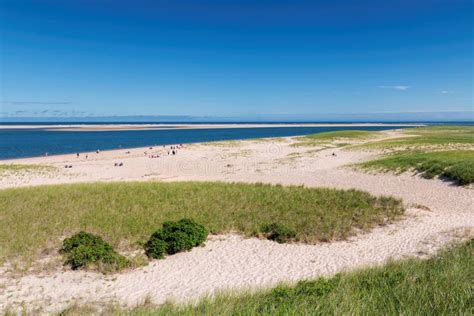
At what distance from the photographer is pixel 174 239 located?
1277cm

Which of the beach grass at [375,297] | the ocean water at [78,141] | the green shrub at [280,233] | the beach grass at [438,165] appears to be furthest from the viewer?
the ocean water at [78,141]

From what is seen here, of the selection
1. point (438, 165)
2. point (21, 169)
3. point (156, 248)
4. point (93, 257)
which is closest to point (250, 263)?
point (156, 248)

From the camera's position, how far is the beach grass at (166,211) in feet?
45.9

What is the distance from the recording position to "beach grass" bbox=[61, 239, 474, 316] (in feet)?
15.9

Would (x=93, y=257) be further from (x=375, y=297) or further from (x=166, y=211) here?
(x=375, y=297)

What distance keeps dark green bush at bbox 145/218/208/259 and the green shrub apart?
2.95 meters

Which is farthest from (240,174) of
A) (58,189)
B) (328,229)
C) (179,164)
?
(328,229)

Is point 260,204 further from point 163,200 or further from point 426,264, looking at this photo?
point 426,264

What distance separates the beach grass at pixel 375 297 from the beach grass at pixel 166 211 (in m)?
6.96

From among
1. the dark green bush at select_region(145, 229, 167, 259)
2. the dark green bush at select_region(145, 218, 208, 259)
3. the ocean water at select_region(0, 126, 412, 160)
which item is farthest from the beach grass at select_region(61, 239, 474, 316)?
the ocean water at select_region(0, 126, 412, 160)

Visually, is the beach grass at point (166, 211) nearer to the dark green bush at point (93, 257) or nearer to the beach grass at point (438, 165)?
the dark green bush at point (93, 257)

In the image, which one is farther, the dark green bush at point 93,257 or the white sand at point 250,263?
the dark green bush at point 93,257

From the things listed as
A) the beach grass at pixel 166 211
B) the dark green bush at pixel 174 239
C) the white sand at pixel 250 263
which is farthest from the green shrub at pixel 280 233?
the dark green bush at pixel 174 239

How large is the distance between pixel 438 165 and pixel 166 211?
2337 centimetres
